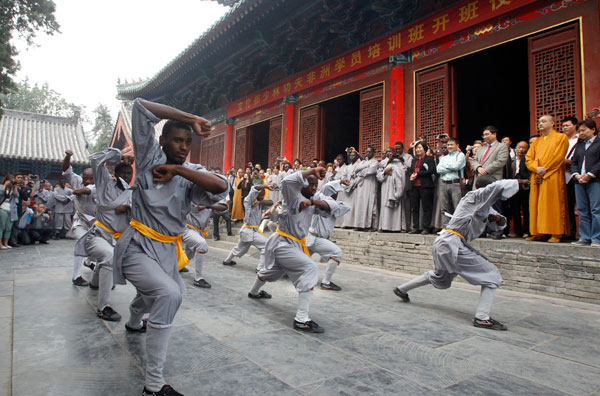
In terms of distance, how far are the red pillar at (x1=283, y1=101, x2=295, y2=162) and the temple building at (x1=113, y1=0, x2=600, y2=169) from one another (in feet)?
0.12

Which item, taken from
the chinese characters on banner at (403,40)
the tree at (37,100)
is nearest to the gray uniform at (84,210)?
the chinese characters on banner at (403,40)

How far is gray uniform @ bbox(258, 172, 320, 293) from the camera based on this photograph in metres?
3.73

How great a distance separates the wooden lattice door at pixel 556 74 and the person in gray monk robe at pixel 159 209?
21.3 feet

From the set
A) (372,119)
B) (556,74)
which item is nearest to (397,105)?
(372,119)

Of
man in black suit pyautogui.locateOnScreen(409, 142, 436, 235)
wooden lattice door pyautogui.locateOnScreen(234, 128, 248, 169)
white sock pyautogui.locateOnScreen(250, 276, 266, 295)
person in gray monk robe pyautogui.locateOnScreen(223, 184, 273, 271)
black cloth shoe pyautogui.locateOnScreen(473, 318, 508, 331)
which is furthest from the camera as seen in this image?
wooden lattice door pyautogui.locateOnScreen(234, 128, 248, 169)

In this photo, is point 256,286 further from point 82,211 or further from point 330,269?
point 82,211

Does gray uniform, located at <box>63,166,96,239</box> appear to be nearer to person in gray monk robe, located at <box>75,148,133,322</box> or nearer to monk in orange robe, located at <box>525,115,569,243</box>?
person in gray monk robe, located at <box>75,148,133,322</box>

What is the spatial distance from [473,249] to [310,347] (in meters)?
2.23

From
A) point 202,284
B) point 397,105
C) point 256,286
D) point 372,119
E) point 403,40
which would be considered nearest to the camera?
point 256,286

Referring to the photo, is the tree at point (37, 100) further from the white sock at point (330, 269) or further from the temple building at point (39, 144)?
the white sock at point (330, 269)

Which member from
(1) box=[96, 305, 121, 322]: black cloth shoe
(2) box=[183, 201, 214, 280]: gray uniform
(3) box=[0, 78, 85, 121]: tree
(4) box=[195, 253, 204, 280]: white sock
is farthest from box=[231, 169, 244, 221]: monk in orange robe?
(3) box=[0, 78, 85, 121]: tree

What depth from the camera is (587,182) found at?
5.12 metres

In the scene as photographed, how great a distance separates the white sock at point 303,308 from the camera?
3505 mm

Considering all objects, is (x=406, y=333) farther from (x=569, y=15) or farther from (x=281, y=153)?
(x=281, y=153)
